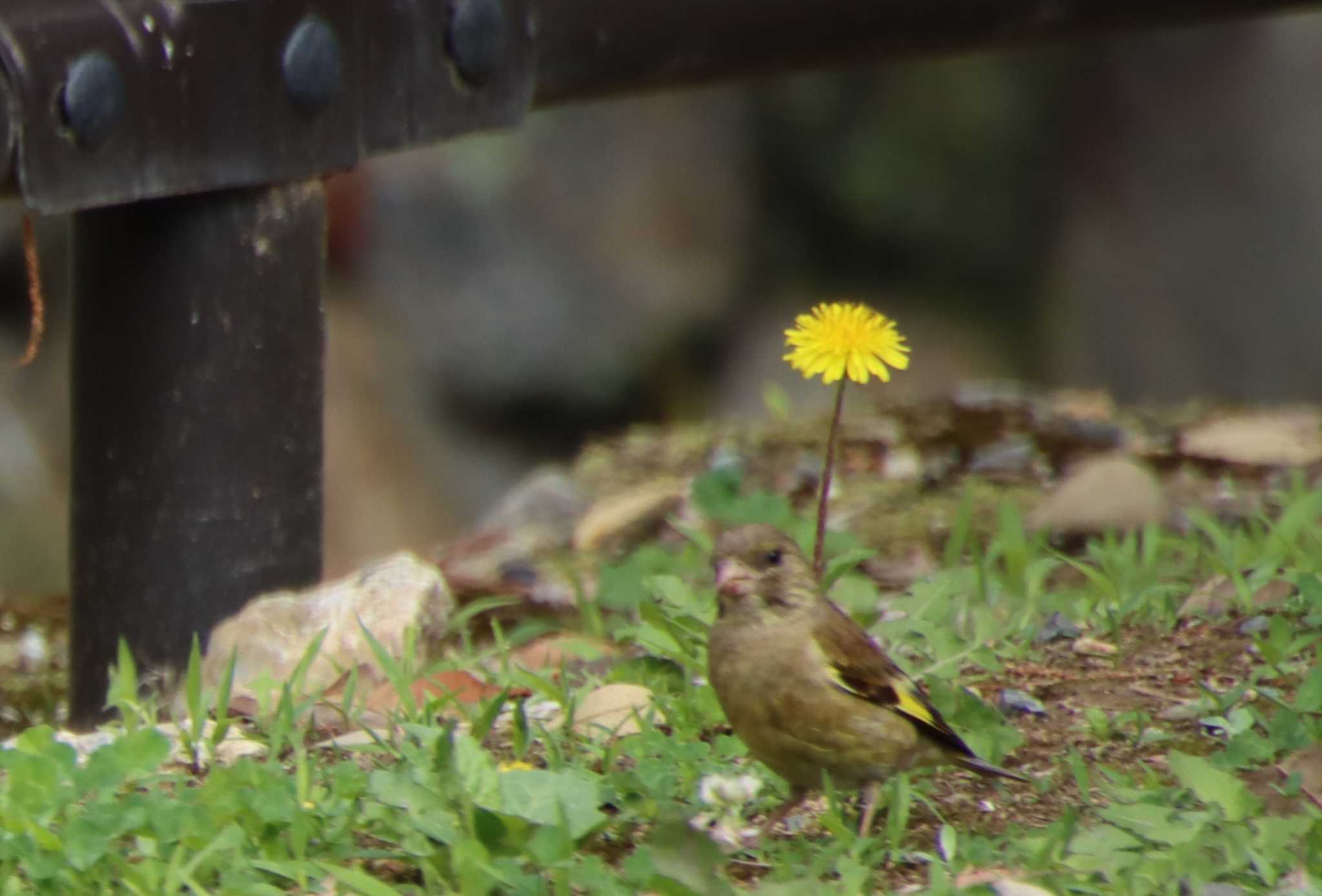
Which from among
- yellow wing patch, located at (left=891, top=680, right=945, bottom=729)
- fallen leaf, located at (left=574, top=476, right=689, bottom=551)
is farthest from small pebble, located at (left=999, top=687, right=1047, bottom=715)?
fallen leaf, located at (left=574, top=476, right=689, bottom=551)

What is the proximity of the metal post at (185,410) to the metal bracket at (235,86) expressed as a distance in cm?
16

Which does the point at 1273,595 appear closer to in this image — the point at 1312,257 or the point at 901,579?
the point at 901,579

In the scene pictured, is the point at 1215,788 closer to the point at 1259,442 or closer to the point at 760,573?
the point at 760,573

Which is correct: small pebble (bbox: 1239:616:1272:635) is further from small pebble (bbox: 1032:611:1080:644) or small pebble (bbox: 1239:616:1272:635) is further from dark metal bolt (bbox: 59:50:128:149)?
dark metal bolt (bbox: 59:50:128:149)

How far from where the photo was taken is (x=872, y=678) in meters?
2.70

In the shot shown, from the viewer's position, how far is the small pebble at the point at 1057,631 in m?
3.28

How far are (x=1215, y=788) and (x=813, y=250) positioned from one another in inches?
319

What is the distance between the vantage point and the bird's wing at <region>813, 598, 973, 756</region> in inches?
104

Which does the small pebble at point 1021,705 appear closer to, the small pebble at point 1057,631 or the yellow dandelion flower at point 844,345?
the small pebble at point 1057,631

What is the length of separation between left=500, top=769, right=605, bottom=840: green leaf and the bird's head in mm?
449

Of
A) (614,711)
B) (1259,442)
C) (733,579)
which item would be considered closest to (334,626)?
(614,711)

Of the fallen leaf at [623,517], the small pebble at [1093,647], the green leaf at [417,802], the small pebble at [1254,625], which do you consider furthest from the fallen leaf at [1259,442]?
the green leaf at [417,802]

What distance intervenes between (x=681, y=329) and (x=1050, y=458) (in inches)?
219

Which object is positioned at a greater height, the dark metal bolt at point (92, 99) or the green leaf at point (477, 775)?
the dark metal bolt at point (92, 99)
